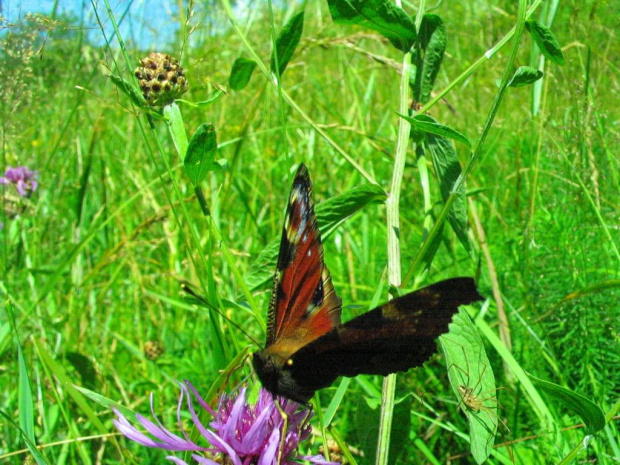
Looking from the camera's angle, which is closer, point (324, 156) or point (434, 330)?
point (434, 330)

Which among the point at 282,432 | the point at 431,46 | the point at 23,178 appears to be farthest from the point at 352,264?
the point at 23,178

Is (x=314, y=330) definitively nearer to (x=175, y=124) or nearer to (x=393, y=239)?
(x=393, y=239)

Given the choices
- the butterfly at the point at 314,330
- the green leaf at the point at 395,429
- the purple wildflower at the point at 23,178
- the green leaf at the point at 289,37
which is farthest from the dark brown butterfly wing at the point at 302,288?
the purple wildflower at the point at 23,178

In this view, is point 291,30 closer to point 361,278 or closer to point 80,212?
point 361,278

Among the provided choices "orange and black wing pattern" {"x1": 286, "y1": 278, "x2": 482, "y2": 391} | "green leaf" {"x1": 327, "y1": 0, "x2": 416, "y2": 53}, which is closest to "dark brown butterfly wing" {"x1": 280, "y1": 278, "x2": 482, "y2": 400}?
"orange and black wing pattern" {"x1": 286, "y1": 278, "x2": 482, "y2": 391}

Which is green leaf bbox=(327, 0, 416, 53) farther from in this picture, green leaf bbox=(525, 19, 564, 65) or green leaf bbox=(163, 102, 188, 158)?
green leaf bbox=(163, 102, 188, 158)

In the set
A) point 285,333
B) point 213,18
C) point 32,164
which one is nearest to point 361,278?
point 285,333
